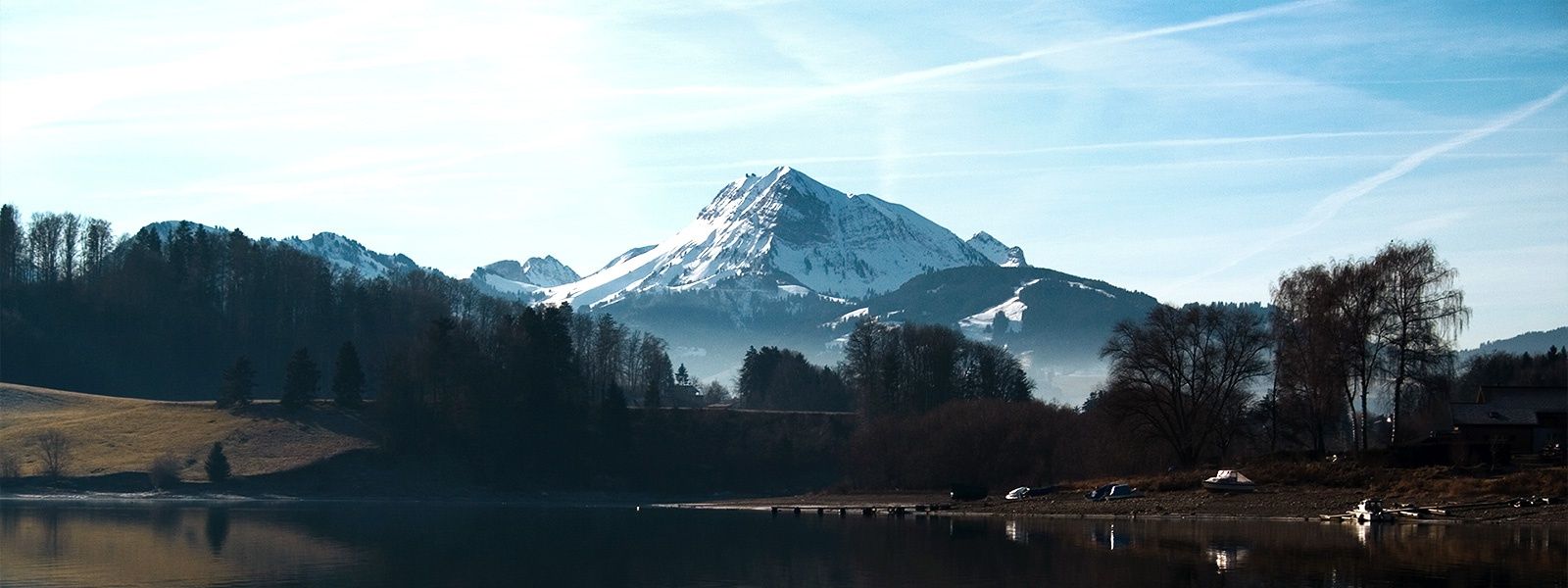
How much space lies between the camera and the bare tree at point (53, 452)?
397 ft

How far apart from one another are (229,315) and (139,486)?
5364cm

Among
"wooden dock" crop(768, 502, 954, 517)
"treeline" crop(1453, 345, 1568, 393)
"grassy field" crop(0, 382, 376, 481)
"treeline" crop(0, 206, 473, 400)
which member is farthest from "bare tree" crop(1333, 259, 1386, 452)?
"treeline" crop(0, 206, 473, 400)

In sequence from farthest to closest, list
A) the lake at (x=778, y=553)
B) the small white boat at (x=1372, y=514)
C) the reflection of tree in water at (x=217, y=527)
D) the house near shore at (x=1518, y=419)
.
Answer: the house near shore at (x=1518, y=419) < the small white boat at (x=1372, y=514) < the reflection of tree in water at (x=217, y=527) < the lake at (x=778, y=553)

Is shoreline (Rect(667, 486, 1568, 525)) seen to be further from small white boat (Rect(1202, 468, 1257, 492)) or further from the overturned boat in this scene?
the overturned boat

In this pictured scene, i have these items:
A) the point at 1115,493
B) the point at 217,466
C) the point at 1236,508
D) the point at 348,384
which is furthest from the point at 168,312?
the point at 1236,508

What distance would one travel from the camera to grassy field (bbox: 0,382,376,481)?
123625 mm

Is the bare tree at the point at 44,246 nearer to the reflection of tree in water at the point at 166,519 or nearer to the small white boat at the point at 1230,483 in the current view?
the reflection of tree in water at the point at 166,519

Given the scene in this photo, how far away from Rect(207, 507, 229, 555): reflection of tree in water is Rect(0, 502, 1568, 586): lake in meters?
0.24

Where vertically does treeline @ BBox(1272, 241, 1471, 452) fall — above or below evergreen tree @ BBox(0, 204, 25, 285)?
below

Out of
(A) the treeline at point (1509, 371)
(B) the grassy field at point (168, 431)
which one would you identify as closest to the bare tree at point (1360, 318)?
(A) the treeline at point (1509, 371)

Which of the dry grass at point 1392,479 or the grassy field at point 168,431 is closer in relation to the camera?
the dry grass at point 1392,479

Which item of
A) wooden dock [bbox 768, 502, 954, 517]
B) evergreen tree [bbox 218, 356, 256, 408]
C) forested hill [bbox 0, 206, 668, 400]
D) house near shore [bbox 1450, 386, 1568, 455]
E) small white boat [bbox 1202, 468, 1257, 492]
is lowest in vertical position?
wooden dock [bbox 768, 502, 954, 517]

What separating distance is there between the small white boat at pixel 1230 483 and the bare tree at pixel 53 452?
83.7 m

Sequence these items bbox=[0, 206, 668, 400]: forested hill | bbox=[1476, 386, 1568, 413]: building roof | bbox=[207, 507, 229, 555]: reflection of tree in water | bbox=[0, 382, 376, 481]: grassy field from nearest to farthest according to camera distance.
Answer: bbox=[207, 507, 229, 555]: reflection of tree in water < bbox=[1476, 386, 1568, 413]: building roof < bbox=[0, 382, 376, 481]: grassy field < bbox=[0, 206, 668, 400]: forested hill
